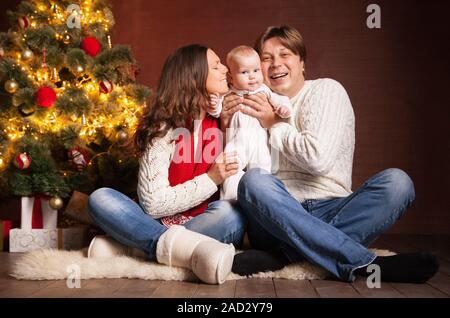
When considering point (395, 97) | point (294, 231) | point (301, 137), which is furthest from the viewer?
point (395, 97)

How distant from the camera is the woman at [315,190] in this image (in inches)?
64.4

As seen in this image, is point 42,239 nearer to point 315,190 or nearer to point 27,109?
point 27,109

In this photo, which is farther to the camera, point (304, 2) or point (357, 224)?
point (304, 2)

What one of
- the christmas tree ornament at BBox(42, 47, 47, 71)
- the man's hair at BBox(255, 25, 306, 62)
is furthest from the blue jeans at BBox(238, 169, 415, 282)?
the christmas tree ornament at BBox(42, 47, 47, 71)

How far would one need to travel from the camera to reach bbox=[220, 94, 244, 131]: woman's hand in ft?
6.52

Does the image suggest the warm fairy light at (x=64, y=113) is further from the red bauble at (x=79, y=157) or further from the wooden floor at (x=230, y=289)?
the wooden floor at (x=230, y=289)

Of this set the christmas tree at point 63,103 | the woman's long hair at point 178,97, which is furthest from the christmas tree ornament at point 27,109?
the woman's long hair at point 178,97

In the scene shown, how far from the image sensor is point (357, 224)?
175 centimetres

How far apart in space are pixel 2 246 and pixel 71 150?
1.82 ft

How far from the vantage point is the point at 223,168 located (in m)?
1.89

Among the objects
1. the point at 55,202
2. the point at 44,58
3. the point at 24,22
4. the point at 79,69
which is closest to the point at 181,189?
the point at 55,202

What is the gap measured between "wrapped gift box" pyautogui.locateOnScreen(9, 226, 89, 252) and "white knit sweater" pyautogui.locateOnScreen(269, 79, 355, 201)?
1.18 meters
